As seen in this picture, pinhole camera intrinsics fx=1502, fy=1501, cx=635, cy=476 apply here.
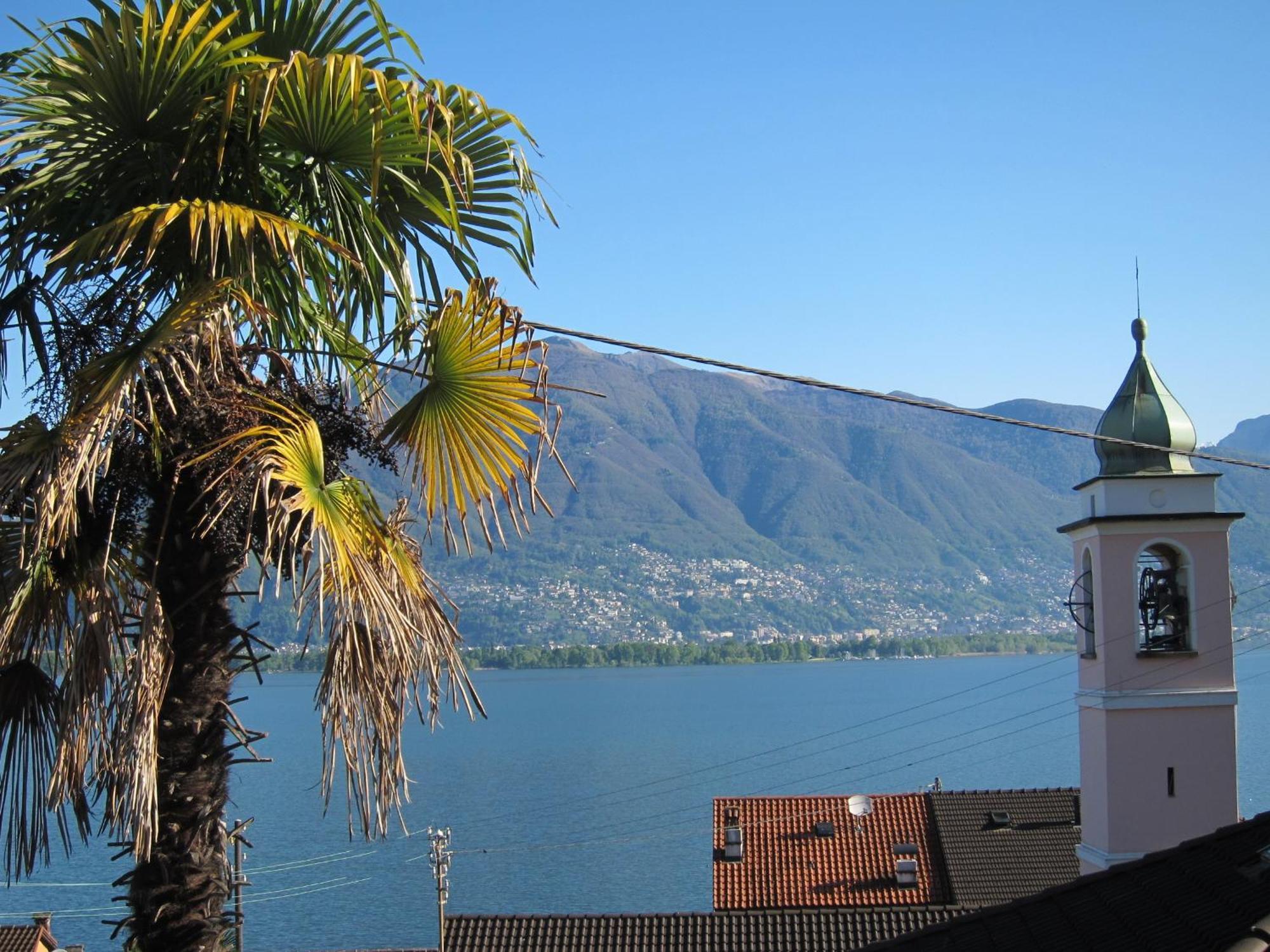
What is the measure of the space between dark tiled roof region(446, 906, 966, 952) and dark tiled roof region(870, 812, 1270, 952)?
16.1m

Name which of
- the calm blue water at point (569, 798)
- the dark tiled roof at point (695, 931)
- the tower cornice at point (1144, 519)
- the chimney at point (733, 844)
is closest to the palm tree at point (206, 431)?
the tower cornice at point (1144, 519)

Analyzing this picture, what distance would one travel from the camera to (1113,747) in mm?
17609

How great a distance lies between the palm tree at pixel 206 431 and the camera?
480cm

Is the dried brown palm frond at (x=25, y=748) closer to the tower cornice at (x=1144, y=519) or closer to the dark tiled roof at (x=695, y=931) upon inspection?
the tower cornice at (x=1144, y=519)

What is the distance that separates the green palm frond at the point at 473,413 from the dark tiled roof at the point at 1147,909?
3240 mm

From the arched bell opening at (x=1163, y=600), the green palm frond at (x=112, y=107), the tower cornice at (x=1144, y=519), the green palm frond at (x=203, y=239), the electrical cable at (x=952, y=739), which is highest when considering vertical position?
the green palm frond at (x=112, y=107)

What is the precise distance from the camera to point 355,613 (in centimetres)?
488

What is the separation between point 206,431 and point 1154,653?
15.0m

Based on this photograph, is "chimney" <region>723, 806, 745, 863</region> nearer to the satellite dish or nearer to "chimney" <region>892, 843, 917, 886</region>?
the satellite dish

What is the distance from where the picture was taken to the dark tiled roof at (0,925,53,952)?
26.5m

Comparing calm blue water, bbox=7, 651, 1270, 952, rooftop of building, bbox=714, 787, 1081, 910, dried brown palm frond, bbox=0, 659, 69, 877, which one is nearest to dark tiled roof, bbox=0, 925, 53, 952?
calm blue water, bbox=7, 651, 1270, 952

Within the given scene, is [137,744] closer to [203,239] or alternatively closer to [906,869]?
[203,239]

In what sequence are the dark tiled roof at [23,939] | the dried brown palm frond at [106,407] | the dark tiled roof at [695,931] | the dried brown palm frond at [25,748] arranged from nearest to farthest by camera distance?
the dried brown palm frond at [106,407] → the dried brown palm frond at [25,748] → the dark tiled roof at [695,931] → the dark tiled roof at [23,939]

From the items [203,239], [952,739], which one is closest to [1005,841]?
[203,239]
